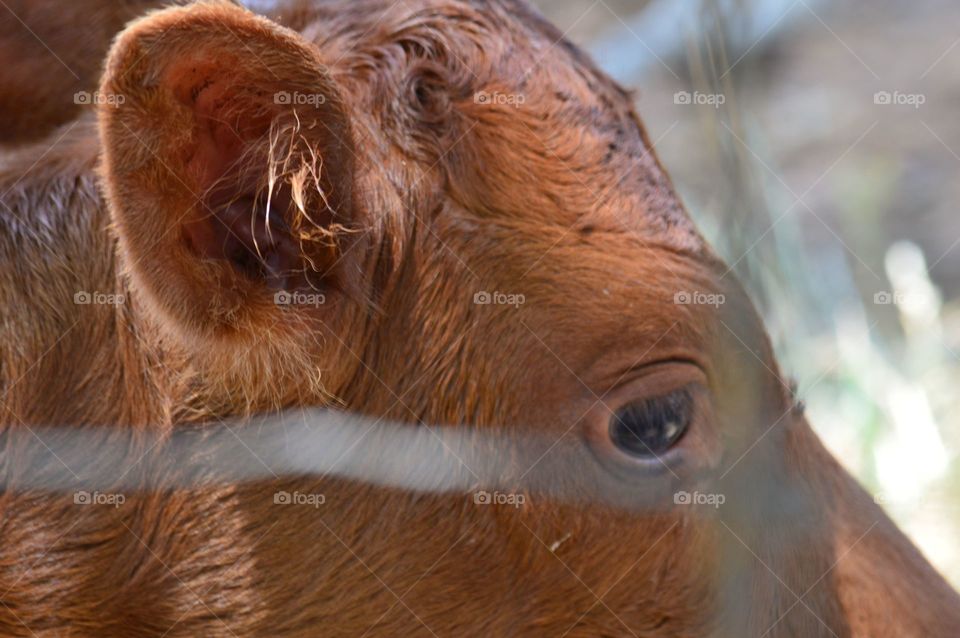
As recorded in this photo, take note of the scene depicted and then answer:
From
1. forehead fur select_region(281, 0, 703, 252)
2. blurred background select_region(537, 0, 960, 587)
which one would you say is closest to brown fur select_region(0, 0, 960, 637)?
forehead fur select_region(281, 0, 703, 252)

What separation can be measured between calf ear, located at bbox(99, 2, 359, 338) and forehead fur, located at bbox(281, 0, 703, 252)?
219 mm

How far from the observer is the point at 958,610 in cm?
273

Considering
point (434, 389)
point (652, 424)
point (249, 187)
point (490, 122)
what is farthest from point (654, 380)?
point (249, 187)

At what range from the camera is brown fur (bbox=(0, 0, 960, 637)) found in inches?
99.8

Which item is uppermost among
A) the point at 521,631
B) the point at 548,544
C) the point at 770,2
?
the point at 770,2

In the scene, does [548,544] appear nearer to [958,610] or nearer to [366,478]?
[366,478]

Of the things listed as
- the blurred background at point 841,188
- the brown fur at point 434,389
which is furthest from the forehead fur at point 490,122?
the blurred background at point 841,188

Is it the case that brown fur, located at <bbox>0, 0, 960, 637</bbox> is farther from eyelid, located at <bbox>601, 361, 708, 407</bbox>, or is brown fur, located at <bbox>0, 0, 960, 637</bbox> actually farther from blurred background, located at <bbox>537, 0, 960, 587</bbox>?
blurred background, located at <bbox>537, 0, 960, 587</bbox>

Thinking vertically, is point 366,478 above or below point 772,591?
above

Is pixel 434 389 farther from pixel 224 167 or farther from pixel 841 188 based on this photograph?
pixel 841 188

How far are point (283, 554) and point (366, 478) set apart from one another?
0.25 m

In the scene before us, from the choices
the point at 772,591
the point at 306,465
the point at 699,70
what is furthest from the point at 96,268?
the point at 772,591

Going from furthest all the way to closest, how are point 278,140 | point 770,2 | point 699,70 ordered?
point 770,2
point 278,140
point 699,70

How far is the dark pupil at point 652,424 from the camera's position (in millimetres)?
2562
